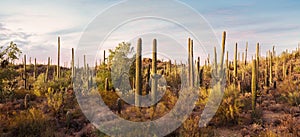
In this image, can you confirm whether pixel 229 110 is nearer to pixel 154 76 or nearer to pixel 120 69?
pixel 154 76

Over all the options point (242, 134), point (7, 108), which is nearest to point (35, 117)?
point (7, 108)

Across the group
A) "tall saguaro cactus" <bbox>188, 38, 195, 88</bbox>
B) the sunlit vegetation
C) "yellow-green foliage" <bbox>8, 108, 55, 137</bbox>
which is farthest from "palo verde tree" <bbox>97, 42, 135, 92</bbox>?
"yellow-green foliage" <bbox>8, 108, 55, 137</bbox>

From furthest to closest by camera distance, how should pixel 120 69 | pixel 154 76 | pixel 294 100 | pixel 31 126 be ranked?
pixel 120 69
pixel 294 100
pixel 154 76
pixel 31 126

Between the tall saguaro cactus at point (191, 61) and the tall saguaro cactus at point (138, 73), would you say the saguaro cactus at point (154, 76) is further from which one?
the tall saguaro cactus at point (191, 61)

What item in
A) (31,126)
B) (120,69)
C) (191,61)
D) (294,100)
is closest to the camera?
(31,126)

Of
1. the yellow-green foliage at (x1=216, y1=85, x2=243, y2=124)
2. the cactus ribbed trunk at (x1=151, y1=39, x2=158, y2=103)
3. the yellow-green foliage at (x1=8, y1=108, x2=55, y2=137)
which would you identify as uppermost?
the cactus ribbed trunk at (x1=151, y1=39, x2=158, y2=103)

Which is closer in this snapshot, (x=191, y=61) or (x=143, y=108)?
(x=143, y=108)

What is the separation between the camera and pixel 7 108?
15.5 m

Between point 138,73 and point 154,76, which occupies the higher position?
point 138,73

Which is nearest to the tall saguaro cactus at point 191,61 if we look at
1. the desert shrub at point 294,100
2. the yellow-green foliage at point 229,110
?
the yellow-green foliage at point 229,110

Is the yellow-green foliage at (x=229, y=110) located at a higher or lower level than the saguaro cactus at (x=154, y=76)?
lower

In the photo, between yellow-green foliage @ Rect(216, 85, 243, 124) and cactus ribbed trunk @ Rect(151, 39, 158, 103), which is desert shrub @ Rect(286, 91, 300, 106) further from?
cactus ribbed trunk @ Rect(151, 39, 158, 103)

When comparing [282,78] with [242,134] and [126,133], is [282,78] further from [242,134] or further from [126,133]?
[126,133]

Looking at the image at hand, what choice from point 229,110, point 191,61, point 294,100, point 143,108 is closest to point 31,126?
point 143,108
